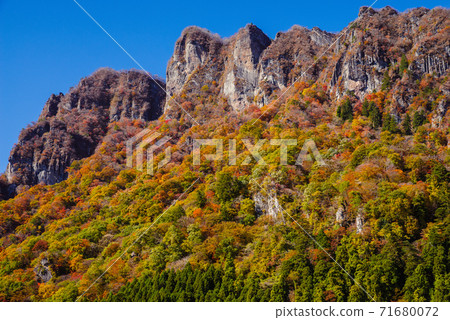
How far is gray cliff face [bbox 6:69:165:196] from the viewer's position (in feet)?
331

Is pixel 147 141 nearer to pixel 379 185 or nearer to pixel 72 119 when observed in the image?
pixel 72 119

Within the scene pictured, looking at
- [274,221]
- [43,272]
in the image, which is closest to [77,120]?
[43,272]

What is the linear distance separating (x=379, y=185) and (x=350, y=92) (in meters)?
37.8

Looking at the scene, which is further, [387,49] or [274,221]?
[387,49]

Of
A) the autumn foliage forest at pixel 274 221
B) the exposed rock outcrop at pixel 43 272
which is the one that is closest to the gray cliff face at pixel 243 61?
the autumn foliage forest at pixel 274 221

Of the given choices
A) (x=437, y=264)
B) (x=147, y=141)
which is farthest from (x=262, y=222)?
(x=147, y=141)

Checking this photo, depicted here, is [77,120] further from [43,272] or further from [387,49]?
[387,49]

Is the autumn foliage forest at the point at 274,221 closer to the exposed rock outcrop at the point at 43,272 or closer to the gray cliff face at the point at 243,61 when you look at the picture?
the exposed rock outcrop at the point at 43,272

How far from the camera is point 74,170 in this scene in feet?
317

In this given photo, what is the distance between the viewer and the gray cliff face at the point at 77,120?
10075 cm

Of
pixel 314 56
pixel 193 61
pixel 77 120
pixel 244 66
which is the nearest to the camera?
pixel 314 56

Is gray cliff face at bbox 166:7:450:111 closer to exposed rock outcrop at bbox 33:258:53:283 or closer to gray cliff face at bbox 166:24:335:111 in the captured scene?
gray cliff face at bbox 166:24:335:111

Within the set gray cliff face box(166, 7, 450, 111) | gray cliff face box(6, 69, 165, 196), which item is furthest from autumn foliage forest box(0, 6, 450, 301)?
gray cliff face box(6, 69, 165, 196)

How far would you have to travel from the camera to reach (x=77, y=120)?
119500 millimetres
